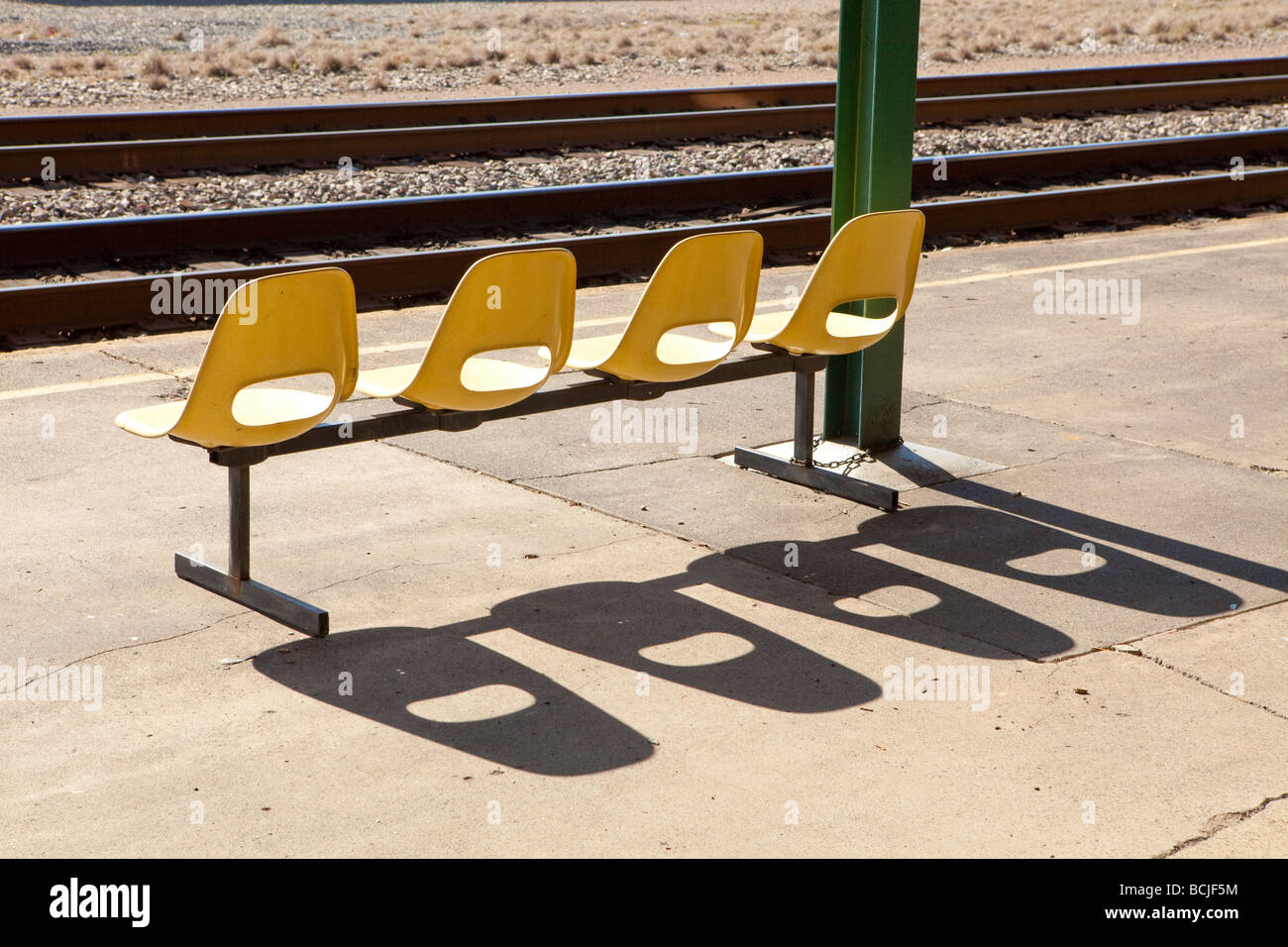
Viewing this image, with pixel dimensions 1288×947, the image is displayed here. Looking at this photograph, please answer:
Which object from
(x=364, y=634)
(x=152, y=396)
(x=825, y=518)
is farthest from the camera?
(x=152, y=396)

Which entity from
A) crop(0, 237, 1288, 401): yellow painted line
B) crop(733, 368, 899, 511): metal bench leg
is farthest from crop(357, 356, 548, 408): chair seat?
crop(0, 237, 1288, 401): yellow painted line

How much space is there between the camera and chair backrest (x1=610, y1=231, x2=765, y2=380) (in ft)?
16.6

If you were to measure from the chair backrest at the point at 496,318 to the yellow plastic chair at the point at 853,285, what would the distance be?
2.83ft

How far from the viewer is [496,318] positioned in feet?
15.4

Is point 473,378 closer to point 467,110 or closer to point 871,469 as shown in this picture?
point 871,469

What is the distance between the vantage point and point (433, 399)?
15.5 feet

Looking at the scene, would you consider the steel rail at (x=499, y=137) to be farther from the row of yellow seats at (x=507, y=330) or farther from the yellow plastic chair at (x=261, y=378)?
the yellow plastic chair at (x=261, y=378)

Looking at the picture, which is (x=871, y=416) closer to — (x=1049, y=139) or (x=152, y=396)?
(x=152, y=396)

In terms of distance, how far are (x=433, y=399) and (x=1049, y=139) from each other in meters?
13.4

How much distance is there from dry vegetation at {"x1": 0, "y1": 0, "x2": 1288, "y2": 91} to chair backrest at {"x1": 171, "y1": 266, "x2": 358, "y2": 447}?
1837 centimetres

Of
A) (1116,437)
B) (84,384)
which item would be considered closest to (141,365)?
(84,384)

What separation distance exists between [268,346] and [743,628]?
1.60m
